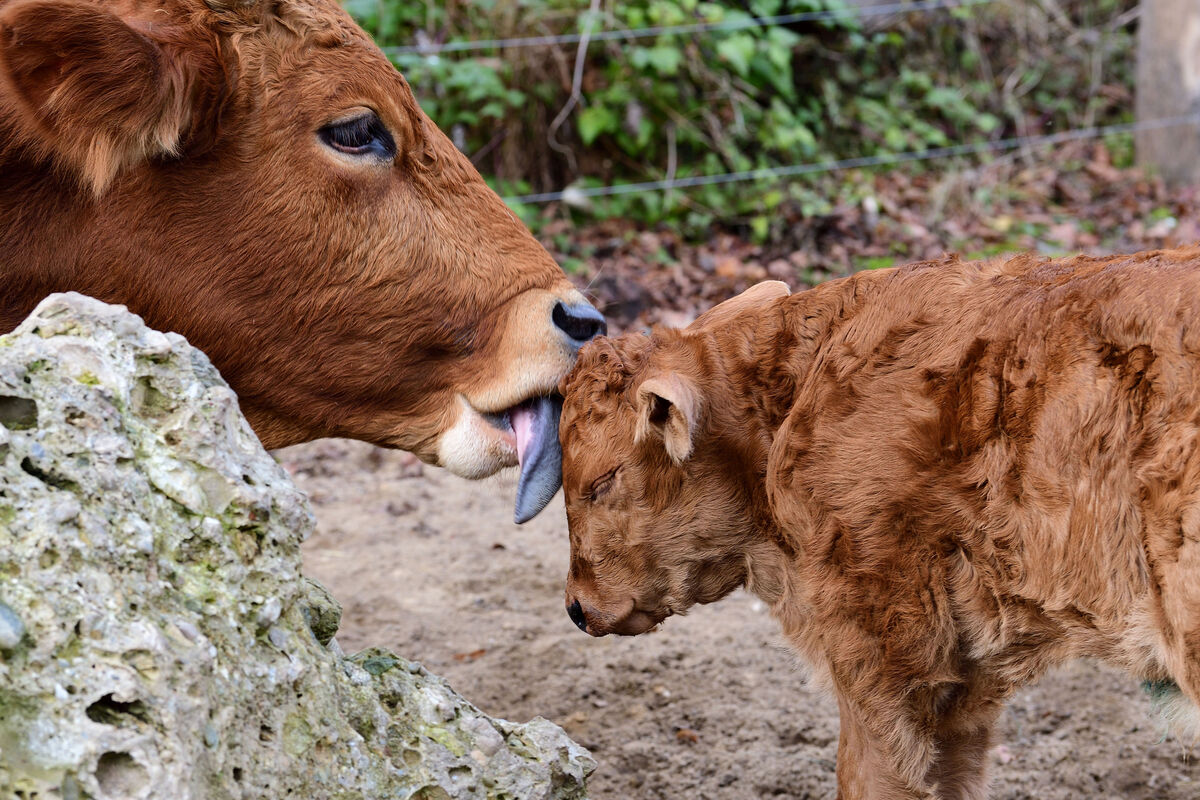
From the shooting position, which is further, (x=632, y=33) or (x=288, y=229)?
(x=632, y=33)

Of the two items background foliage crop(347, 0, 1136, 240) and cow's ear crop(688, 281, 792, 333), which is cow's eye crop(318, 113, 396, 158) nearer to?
cow's ear crop(688, 281, 792, 333)

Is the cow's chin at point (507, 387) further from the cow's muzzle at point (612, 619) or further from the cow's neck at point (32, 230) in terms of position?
the cow's neck at point (32, 230)

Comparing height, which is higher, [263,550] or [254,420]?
[263,550]

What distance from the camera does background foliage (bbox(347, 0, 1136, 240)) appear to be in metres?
9.05

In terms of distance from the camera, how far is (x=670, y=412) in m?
3.06

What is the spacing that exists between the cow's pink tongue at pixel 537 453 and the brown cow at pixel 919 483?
Result: 0.48ft

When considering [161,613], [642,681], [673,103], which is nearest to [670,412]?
[161,613]

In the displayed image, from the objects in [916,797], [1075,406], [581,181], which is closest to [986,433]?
[1075,406]

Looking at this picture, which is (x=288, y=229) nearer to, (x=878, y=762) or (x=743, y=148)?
(x=878, y=762)

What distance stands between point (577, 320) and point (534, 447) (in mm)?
385

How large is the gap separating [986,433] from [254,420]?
6.52 feet

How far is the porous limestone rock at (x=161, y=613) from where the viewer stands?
189 cm

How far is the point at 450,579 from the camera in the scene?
5.39 meters

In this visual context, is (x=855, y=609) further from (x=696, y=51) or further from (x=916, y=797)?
(x=696, y=51)
